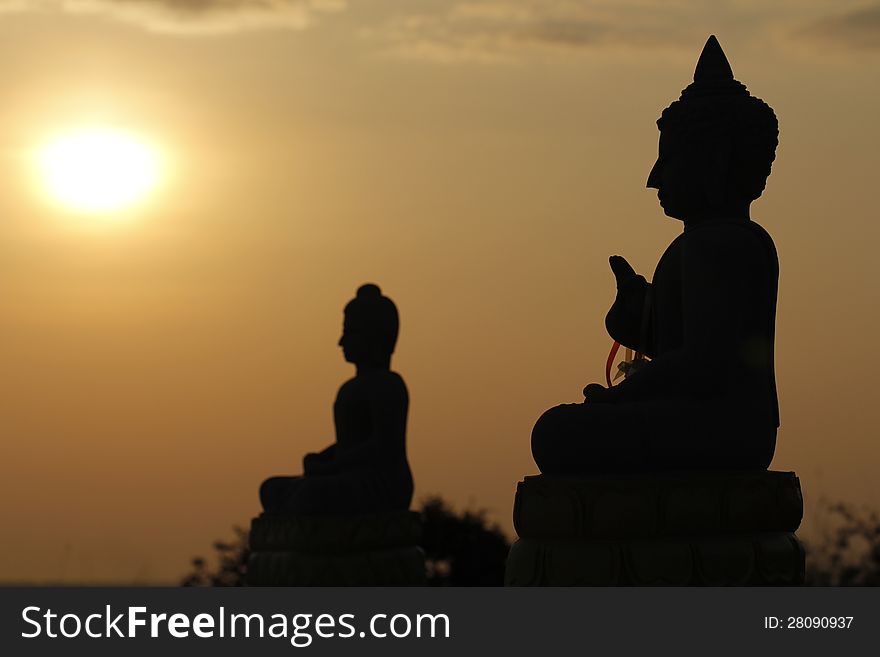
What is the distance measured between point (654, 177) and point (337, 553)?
498 cm

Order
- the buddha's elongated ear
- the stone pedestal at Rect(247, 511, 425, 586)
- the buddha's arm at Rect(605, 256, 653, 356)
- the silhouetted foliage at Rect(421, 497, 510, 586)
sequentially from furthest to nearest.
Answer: the silhouetted foliage at Rect(421, 497, 510, 586)
the stone pedestal at Rect(247, 511, 425, 586)
the buddha's arm at Rect(605, 256, 653, 356)
the buddha's elongated ear

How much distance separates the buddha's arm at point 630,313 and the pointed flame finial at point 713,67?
1088mm

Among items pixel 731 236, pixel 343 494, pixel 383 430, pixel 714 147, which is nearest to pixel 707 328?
pixel 731 236

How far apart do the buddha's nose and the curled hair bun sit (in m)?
5.30

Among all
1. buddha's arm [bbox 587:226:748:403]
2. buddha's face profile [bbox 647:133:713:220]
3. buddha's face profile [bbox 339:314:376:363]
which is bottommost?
buddha's arm [bbox 587:226:748:403]

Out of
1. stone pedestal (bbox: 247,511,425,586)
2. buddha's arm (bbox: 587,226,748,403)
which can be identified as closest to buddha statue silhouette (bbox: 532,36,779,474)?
buddha's arm (bbox: 587,226,748,403)

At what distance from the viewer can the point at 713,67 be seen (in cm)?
896

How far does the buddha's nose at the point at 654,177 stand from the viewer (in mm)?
9008

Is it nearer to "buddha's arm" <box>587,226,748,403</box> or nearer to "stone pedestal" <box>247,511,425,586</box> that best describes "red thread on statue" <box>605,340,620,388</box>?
"buddha's arm" <box>587,226,748,403</box>

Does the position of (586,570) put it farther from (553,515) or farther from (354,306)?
(354,306)

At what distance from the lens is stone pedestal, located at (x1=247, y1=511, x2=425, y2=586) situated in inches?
501

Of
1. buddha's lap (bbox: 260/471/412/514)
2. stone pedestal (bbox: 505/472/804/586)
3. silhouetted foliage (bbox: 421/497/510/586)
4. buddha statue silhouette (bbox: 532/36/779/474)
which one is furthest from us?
silhouetted foliage (bbox: 421/497/510/586)

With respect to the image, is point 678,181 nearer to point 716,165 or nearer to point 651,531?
point 716,165

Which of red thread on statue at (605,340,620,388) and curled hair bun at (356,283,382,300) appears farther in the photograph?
curled hair bun at (356,283,382,300)
